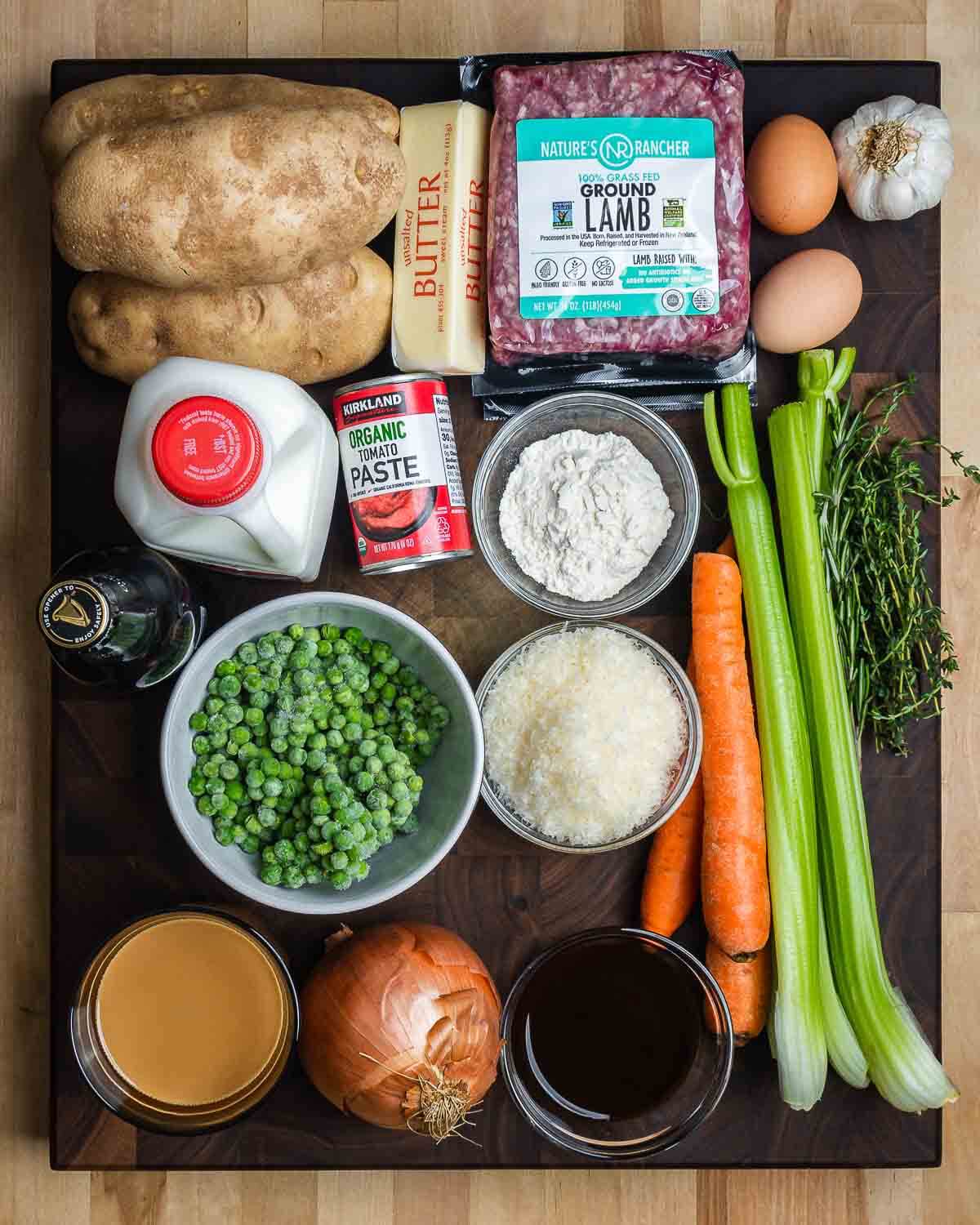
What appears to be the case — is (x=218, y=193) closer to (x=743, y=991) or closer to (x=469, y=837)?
(x=469, y=837)

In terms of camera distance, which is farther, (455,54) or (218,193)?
(455,54)

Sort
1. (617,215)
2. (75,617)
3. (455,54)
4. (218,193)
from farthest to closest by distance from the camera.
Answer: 1. (455,54)
2. (617,215)
3. (218,193)
4. (75,617)

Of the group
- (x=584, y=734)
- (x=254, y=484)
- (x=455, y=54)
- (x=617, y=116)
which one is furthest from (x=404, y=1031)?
(x=455, y=54)

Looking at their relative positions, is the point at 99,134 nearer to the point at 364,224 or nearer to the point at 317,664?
the point at 364,224

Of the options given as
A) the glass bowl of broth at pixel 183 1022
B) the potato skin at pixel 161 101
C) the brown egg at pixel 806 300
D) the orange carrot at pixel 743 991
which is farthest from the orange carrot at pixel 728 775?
the potato skin at pixel 161 101

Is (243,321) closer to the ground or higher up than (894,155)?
closer to the ground

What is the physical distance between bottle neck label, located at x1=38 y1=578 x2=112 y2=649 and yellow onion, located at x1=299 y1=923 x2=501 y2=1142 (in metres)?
0.48

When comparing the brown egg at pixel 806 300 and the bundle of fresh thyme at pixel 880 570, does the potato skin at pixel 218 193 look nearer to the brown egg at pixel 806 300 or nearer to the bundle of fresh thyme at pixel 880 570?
the brown egg at pixel 806 300

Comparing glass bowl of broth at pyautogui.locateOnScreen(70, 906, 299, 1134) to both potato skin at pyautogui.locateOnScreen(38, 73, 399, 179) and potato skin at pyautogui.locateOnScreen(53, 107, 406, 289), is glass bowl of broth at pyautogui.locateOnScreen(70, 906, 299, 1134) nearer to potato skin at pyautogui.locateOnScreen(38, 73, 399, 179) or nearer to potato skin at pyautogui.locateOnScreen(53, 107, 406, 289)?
potato skin at pyautogui.locateOnScreen(53, 107, 406, 289)

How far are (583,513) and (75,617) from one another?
0.58 metres

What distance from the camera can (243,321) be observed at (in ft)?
3.79

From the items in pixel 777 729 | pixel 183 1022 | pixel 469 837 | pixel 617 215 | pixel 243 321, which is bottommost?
pixel 183 1022

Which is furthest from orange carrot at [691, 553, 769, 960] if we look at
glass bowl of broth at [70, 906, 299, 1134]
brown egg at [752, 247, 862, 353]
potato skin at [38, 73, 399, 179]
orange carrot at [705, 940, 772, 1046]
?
potato skin at [38, 73, 399, 179]

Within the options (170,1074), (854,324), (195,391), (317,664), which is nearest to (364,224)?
(195,391)
